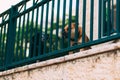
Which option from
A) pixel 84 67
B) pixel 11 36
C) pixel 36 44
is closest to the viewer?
pixel 84 67

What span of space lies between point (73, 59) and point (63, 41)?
0.66 metres

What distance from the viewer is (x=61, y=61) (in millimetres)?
4574

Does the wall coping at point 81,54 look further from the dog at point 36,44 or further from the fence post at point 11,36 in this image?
the fence post at point 11,36

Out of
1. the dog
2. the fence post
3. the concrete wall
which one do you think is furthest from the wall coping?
the fence post

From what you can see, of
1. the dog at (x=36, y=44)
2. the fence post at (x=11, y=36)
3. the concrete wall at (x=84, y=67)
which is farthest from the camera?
the fence post at (x=11, y=36)

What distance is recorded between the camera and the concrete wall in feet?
12.6

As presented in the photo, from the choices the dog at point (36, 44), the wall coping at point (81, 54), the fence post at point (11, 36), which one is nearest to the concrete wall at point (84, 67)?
Result: the wall coping at point (81, 54)

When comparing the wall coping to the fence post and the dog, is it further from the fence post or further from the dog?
the fence post

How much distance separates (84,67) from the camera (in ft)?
13.8

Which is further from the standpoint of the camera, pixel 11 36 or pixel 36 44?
pixel 11 36

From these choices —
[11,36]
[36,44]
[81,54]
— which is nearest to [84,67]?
[81,54]

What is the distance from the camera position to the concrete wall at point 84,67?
3855mm

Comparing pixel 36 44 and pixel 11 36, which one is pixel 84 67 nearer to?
pixel 36 44

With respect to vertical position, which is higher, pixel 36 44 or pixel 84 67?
pixel 36 44
